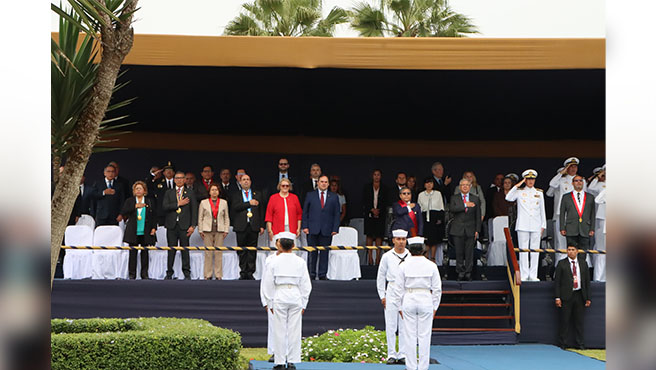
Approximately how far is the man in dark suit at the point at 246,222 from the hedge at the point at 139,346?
3.66 m

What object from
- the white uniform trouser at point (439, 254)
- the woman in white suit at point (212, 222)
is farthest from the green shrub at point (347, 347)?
the white uniform trouser at point (439, 254)

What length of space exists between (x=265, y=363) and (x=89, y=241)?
4.12m

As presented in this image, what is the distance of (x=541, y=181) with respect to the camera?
18547 mm

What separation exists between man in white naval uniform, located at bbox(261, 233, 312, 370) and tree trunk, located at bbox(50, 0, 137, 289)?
4.06m

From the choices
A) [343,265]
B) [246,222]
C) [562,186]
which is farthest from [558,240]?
[246,222]

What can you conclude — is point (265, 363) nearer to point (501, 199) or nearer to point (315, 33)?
point (501, 199)

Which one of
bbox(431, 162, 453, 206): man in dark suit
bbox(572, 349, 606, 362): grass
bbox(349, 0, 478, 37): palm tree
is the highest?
bbox(349, 0, 478, 37): palm tree

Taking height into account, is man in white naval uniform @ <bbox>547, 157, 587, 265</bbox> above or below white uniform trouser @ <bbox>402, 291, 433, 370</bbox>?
above

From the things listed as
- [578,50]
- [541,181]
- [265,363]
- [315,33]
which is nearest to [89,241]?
[265,363]

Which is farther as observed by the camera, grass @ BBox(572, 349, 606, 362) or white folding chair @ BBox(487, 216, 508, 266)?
white folding chair @ BBox(487, 216, 508, 266)

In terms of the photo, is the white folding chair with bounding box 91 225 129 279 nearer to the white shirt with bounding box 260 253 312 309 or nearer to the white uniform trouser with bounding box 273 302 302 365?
the white shirt with bounding box 260 253 312 309

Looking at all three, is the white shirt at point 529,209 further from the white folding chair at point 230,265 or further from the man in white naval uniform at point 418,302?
the white folding chair at point 230,265

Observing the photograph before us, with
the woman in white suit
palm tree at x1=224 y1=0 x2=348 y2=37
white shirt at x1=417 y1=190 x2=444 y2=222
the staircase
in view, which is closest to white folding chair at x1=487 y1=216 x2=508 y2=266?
the staircase

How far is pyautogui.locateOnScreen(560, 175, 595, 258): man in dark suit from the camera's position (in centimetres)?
1370
